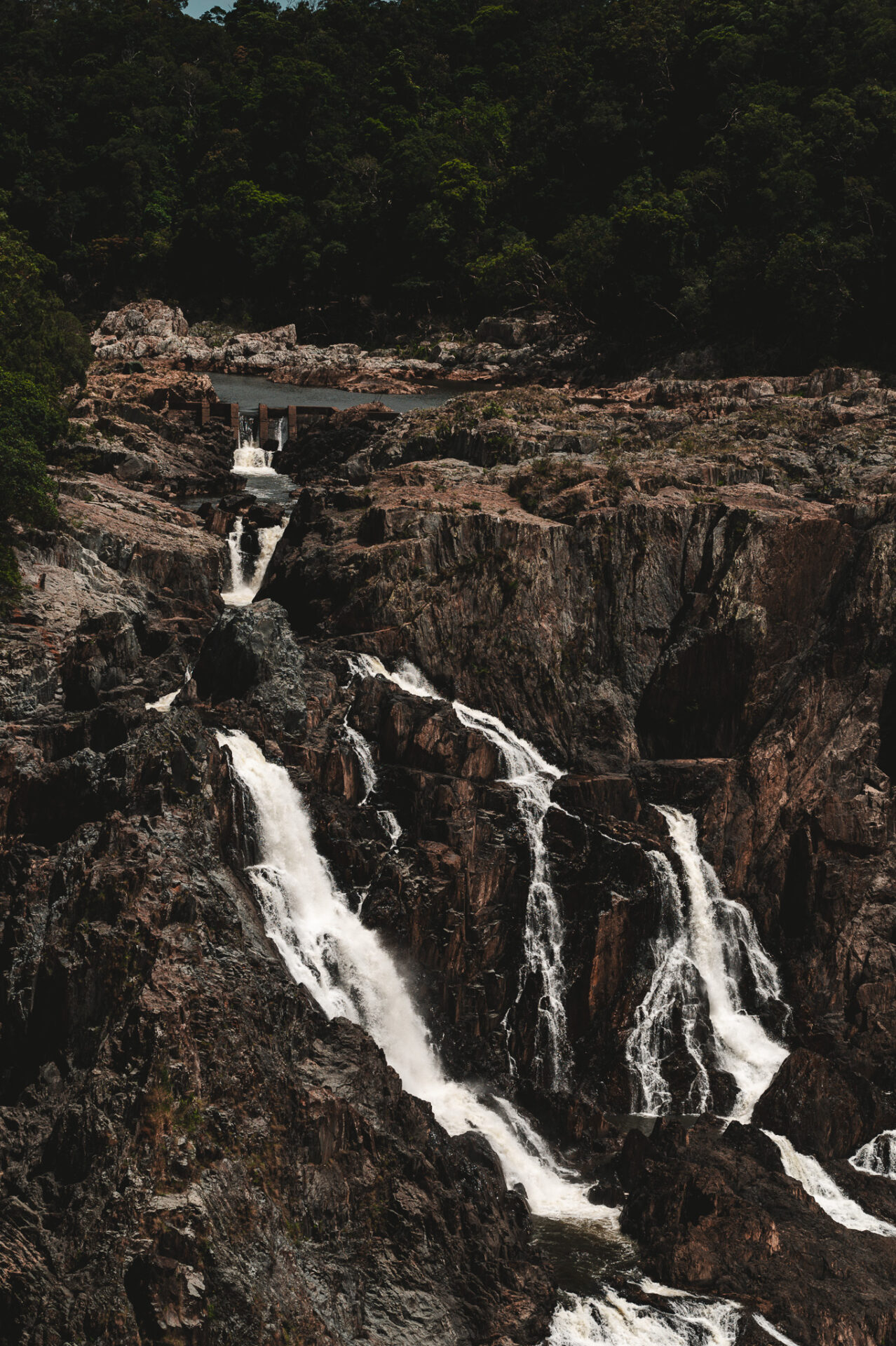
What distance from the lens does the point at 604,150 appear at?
128 m

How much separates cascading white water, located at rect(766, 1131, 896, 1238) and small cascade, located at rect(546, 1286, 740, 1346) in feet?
17.7

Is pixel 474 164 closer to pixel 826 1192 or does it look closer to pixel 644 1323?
pixel 826 1192

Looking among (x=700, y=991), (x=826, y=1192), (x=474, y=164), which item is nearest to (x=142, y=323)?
(x=474, y=164)

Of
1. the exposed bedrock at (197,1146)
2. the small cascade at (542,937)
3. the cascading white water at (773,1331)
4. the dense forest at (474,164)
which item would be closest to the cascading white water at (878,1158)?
the small cascade at (542,937)

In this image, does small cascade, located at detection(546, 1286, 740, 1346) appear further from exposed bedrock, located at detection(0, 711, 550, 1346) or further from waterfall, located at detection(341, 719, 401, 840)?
waterfall, located at detection(341, 719, 401, 840)

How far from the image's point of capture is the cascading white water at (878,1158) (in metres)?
34.2

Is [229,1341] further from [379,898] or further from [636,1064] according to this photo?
[636,1064]

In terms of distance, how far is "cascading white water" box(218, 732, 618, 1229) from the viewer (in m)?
32.1

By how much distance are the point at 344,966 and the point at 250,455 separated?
50405mm

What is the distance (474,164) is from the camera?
14175 cm

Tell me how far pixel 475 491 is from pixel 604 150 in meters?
88.1

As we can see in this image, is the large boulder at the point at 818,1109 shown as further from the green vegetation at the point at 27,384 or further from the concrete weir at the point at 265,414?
the concrete weir at the point at 265,414

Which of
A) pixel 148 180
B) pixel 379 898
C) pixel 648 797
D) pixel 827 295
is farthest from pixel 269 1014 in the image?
pixel 148 180

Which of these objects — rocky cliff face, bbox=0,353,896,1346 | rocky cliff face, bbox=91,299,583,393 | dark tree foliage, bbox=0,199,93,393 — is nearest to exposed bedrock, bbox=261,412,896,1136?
rocky cliff face, bbox=0,353,896,1346
